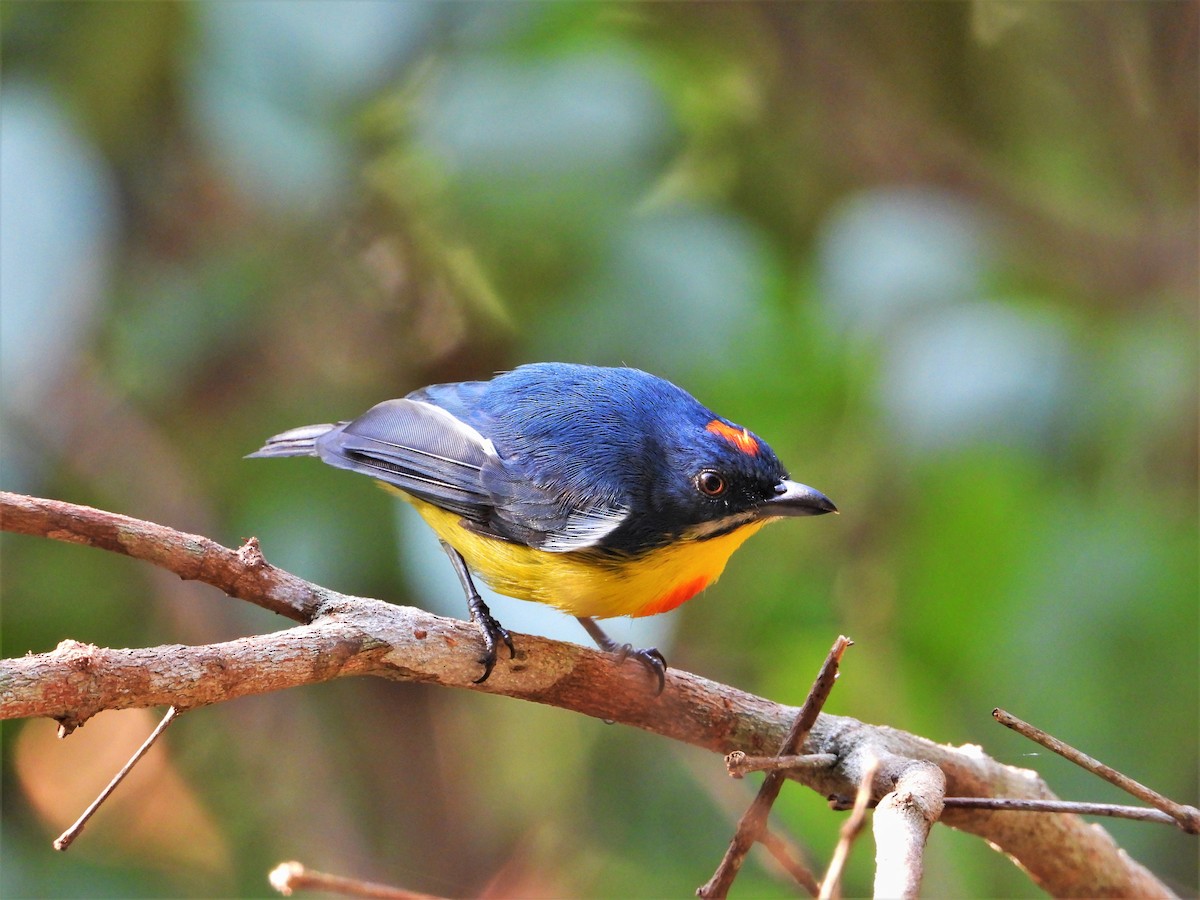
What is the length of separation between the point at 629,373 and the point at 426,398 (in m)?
0.61

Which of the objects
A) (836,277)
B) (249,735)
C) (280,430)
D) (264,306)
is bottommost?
(249,735)

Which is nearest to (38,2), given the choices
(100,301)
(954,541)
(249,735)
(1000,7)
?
(100,301)

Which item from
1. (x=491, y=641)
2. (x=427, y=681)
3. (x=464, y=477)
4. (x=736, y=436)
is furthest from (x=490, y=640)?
(x=736, y=436)

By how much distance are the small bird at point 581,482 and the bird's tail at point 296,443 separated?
12 mm

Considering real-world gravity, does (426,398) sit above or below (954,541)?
below

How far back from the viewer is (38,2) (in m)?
3.62

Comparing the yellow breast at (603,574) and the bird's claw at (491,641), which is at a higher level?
the yellow breast at (603,574)

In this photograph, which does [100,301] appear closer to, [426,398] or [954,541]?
[426,398]

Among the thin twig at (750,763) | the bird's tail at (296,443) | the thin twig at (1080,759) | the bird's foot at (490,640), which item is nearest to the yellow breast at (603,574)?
the bird's foot at (490,640)

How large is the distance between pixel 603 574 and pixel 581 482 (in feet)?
0.89

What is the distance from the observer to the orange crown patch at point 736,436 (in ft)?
9.36

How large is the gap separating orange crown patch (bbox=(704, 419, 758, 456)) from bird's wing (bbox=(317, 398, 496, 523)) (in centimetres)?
59

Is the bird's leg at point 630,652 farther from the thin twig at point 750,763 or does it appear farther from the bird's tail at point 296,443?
the bird's tail at point 296,443

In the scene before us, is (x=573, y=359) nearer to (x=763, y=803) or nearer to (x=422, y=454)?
(x=422, y=454)
